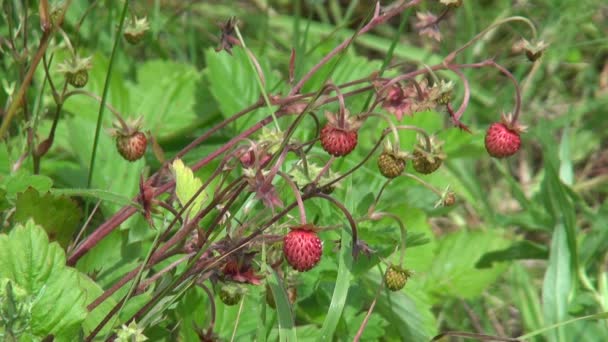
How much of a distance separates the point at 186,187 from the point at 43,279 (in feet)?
0.89

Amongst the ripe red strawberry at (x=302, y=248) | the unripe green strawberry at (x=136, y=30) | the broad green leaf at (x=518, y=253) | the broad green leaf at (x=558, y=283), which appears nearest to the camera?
the ripe red strawberry at (x=302, y=248)

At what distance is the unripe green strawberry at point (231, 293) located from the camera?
4.72 feet

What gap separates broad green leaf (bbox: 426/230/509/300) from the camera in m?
2.23

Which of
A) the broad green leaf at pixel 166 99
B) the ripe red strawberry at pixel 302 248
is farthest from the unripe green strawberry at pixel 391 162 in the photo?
the broad green leaf at pixel 166 99

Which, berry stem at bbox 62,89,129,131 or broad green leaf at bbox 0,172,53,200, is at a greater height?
berry stem at bbox 62,89,129,131

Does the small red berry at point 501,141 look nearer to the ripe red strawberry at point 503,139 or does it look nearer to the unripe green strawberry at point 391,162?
the ripe red strawberry at point 503,139

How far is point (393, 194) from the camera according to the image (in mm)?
2193

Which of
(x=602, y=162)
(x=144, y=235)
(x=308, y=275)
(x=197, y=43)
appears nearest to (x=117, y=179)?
(x=144, y=235)

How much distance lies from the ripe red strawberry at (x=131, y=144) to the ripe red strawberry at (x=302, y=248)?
43cm

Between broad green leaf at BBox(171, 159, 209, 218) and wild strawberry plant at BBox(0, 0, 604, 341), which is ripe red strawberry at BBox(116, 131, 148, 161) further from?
broad green leaf at BBox(171, 159, 209, 218)

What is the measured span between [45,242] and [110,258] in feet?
1.32

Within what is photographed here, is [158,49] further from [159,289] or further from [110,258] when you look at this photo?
[159,289]

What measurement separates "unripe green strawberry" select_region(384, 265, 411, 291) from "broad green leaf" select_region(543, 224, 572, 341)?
527 mm

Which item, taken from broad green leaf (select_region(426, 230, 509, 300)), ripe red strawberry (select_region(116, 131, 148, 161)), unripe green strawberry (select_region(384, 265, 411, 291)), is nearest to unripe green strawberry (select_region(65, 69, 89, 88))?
ripe red strawberry (select_region(116, 131, 148, 161))
